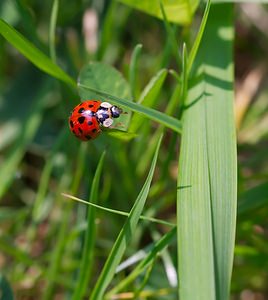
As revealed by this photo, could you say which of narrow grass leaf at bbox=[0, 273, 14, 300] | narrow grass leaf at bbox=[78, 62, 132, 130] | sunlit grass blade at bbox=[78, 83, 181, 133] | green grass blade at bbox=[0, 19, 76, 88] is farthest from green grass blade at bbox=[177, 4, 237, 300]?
narrow grass leaf at bbox=[0, 273, 14, 300]

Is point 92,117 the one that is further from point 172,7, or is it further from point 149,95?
point 172,7

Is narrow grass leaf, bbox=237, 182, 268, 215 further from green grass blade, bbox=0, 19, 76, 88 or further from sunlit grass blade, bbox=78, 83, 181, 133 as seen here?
green grass blade, bbox=0, 19, 76, 88

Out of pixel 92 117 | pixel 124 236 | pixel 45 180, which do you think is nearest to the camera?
pixel 124 236

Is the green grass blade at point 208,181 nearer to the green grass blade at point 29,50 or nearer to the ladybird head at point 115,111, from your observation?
the ladybird head at point 115,111

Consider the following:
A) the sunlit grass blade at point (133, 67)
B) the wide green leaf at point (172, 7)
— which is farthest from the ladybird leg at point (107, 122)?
the wide green leaf at point (172, 7)

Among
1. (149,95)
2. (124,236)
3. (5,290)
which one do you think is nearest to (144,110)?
(149,95)

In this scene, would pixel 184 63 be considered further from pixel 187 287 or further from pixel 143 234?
pixel 143 234
